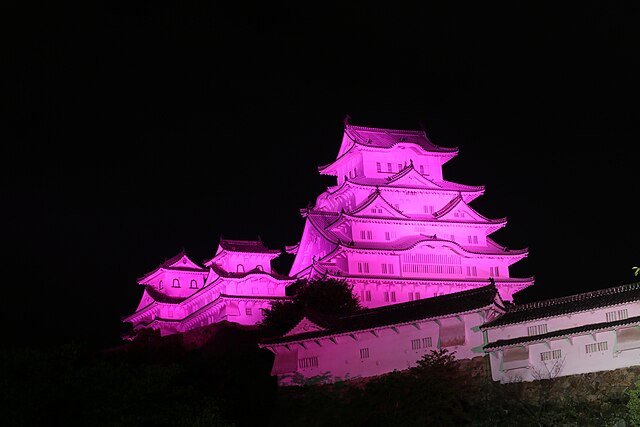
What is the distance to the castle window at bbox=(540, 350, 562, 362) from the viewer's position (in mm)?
44469

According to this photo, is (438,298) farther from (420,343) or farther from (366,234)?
(366,234)

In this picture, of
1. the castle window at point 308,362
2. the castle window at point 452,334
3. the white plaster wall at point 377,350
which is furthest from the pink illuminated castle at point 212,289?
the castle window at point 452,334

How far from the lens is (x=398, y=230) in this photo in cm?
7656

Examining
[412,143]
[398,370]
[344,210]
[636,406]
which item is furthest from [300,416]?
[412,143]

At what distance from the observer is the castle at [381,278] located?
4925 cm

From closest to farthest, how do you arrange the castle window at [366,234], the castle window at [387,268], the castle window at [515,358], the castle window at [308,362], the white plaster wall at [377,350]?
1. the castle window at [515,358]
2. the white plaster wall at [377,350]
3. the castle window at [308,362]
4. the castle window at [387,268]
5. the castle window at [366,234]

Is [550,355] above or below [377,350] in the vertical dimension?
below

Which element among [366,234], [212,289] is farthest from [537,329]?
[212,289]

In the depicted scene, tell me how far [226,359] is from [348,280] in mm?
16817

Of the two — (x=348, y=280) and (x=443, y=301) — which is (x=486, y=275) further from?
(x=443, y=301)

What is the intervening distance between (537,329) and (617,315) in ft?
12.1

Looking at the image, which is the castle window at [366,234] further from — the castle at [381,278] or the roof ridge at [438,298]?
the roof ridge at [438,298]

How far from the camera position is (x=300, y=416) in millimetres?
50531

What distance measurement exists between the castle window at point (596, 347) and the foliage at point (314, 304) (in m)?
20.0
